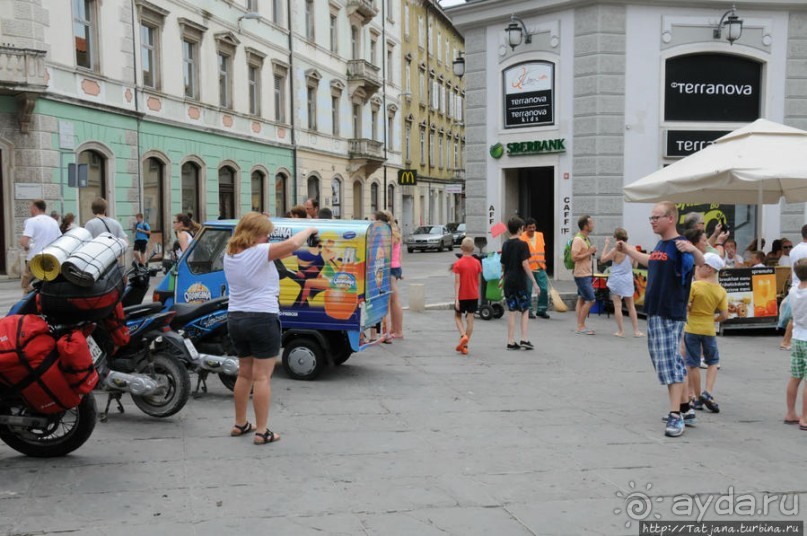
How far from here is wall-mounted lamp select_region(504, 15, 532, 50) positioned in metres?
17.2

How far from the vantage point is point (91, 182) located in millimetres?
21703

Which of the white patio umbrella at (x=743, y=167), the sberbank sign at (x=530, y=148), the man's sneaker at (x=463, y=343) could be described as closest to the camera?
the man's sneaker at (x=463, y=343)

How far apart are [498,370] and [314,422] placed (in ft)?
9.86

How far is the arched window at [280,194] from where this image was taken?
108 ft

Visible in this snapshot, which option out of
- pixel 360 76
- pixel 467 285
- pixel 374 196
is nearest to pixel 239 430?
pixel 467 285

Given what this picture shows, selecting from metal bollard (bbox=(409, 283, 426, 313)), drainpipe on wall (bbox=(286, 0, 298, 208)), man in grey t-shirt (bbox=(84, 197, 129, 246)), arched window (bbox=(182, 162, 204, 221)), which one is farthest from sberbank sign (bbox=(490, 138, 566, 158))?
drainpipe on wall (bbox=(286, 0, 298, 208))

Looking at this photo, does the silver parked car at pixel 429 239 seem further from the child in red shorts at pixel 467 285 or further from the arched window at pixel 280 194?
the child in red shorts at pixel 467 285

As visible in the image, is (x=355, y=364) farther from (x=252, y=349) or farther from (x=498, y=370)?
(x=252, y=349)

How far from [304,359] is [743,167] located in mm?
6790

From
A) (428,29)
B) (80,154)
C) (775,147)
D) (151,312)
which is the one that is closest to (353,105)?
(428,29)

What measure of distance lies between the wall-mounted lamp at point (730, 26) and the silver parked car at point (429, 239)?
22990 millimetres

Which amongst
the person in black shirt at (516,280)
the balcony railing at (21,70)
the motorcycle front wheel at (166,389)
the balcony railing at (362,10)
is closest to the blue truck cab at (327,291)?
Answer: the motorcycle front wheel at (166,389)

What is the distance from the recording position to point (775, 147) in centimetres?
1103

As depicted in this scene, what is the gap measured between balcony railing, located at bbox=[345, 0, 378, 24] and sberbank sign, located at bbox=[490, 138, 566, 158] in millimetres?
23781
